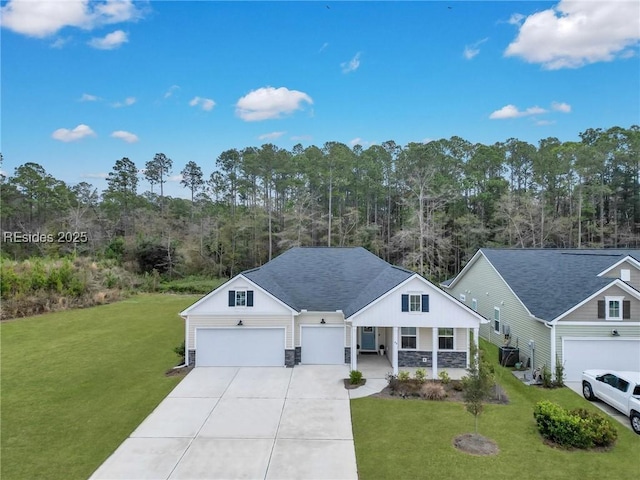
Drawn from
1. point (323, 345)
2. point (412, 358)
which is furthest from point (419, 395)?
point (323, 345)

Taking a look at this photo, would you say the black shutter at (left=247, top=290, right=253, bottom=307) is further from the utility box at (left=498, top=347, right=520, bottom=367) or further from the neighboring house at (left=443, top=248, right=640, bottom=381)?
the neighboring house at (left=443, top=248, right=640, bottom=381)

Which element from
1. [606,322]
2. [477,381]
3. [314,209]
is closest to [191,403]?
[477,381]

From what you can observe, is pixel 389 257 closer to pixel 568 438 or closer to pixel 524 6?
pixel 524 6

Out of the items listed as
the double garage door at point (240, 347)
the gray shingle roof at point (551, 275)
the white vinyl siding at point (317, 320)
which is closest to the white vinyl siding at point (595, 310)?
the gray shingle roof at point (551, 275)

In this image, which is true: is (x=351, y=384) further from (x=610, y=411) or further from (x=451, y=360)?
(x=610, y=411)

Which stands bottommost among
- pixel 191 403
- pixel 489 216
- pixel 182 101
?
pixel 191 403

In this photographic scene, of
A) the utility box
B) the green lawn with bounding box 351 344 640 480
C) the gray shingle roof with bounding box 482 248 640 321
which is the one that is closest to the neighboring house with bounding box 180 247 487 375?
the utility box

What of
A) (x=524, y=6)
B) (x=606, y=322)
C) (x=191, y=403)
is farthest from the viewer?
(x=524, y=6)

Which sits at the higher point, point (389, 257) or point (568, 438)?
point (389, 257)
